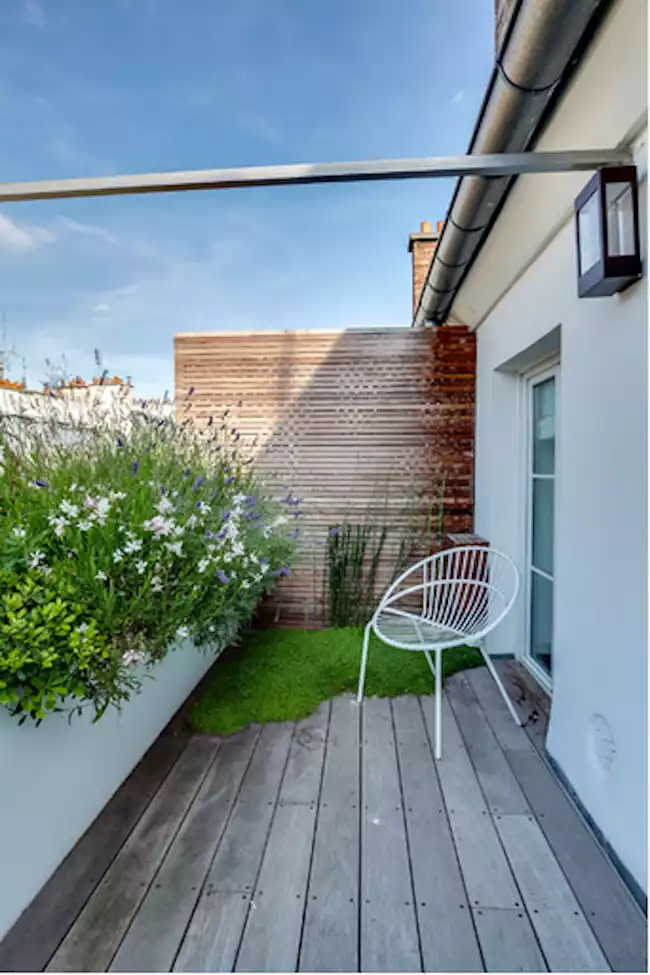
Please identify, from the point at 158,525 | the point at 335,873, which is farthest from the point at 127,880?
the point at 158,525

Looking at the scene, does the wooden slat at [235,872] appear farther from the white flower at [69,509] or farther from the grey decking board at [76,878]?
the white flower at [69,509]

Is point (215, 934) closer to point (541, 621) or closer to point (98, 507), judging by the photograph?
point (98, 507)

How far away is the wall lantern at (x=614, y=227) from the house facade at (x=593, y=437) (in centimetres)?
3

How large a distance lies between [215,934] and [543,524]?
8.01ft

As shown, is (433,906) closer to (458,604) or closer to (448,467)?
(458,604)

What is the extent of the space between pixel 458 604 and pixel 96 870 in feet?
7.02

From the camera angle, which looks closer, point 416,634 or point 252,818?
point 252,818

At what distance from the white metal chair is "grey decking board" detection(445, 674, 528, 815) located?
16cm

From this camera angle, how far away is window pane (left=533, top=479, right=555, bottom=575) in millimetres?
2832

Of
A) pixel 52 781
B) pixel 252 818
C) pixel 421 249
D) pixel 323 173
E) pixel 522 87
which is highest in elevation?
pixel 421 249

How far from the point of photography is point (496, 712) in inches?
101

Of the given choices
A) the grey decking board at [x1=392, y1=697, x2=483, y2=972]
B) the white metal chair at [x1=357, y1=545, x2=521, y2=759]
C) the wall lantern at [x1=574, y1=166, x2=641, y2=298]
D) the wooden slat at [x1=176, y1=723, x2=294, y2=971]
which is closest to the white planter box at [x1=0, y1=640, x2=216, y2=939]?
the wooden slat at [x1=176, y1=723, x2=294, y2=971]

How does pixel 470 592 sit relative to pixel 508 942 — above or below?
above

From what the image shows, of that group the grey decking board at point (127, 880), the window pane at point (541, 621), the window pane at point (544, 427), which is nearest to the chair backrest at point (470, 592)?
the window pane at point (541, 621)
